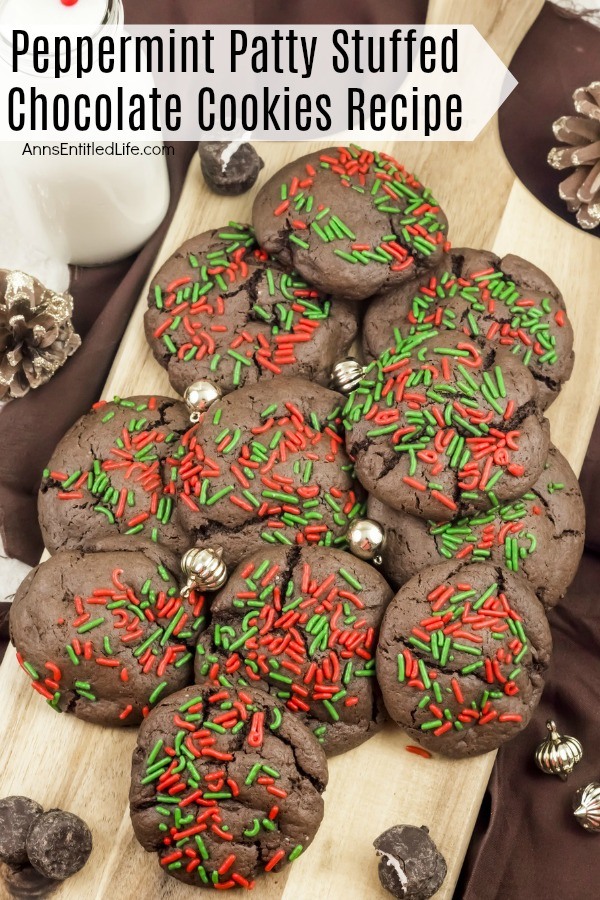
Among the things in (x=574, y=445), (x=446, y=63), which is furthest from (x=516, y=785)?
(x=446, y=63)

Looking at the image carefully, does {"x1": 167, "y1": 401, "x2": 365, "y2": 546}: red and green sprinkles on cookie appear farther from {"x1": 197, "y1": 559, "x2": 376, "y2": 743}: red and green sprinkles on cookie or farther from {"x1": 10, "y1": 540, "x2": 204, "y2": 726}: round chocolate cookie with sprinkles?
{"x1": 10, "y1": 540, "x2": 204, "y2": 726}: round chocolate cookie with sprinkles

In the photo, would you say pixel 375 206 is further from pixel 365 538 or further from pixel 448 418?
pixel 365 538

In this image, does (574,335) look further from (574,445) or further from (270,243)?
(270,243)

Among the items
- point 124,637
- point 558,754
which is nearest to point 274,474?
point 124,637

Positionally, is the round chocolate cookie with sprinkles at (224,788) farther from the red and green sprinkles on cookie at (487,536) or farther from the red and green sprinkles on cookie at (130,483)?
the red and green sprinkles on cookie at (487,536)

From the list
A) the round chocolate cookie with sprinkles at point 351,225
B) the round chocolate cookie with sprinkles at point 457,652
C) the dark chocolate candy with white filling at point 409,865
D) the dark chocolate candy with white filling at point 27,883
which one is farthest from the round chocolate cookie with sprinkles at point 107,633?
the round chocolate cookie with sprinkles at point 351,225

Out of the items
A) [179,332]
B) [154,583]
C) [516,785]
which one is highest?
[179,332]

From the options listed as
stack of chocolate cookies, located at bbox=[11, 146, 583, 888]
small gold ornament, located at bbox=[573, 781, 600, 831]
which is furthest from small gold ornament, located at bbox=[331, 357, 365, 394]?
small gold ornament, located at bbox=[573, 781, 600, 831]
